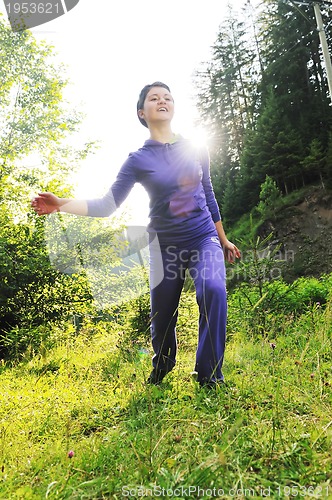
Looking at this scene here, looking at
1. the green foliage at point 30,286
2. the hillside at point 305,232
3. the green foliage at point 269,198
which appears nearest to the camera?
the green foliage at point 30,286

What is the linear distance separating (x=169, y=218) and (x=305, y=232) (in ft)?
58.5

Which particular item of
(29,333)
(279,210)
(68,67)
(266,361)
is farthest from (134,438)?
(279,210)

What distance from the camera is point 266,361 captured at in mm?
3203

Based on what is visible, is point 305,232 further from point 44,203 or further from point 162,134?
point 44,203

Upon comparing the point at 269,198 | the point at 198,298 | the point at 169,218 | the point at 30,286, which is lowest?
the point at 198,298

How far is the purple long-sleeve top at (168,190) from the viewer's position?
2641mm

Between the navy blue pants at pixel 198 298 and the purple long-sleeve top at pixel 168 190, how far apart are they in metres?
0.13

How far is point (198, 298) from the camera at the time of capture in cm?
250

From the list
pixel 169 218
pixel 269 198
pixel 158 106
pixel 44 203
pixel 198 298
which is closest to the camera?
pixel 44 203

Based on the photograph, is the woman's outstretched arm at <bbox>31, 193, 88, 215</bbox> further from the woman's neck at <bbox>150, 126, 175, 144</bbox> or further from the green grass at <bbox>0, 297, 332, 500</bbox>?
the green grass at <bbox>0, 297, 332, 500</bbox>

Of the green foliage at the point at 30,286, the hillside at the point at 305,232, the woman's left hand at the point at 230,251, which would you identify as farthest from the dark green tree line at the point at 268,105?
the woman's left hand at the point at 230,251

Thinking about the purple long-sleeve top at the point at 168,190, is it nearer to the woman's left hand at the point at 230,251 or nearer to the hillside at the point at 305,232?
the woman's left hand at the point at 230,251

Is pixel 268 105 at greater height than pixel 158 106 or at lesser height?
greater

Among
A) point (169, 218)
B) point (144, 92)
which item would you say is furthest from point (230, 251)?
point (144, 92)
